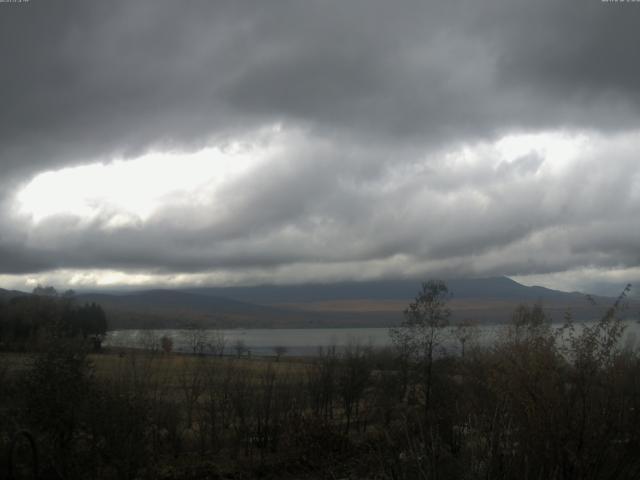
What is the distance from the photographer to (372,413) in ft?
98.5

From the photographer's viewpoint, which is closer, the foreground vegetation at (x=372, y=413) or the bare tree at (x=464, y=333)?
the foreground vegetation at (x=372, y=413)

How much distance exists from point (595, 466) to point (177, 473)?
1459 centimetres

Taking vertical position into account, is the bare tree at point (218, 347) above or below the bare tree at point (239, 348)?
above

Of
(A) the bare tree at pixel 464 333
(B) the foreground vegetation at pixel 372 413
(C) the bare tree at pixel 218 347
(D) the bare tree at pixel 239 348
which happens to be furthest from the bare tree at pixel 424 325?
(D) the bare tree at pixel 239 348

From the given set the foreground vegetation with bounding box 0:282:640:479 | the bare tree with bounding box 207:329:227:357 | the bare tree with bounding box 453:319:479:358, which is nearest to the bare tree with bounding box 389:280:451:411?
the foreground vegetation with bounding box 0:282:640:479

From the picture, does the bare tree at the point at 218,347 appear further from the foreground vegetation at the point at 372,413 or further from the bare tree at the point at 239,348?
the foreground vegetation at the point at 372,413

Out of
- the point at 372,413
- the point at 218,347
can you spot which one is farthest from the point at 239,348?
the point at 372,413

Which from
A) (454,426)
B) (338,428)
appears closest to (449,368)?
(338,428)

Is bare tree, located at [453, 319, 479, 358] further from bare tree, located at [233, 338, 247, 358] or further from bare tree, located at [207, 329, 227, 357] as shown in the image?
bare tree, located at [233, 338, 247, 358]

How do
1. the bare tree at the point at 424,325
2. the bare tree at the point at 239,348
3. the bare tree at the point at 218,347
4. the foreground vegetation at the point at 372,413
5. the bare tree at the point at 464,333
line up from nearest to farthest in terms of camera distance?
the foreground vegetation at the point at 372,413
the bare tree at the point at 464,333
the bare tree at the point at 424,325
the bare tree at the point at 218,347
the bare tree at the point at 239,348

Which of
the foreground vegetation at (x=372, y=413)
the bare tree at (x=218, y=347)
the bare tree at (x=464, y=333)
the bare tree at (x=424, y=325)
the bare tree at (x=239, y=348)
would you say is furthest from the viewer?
the bare tree at (x=239, y=348)

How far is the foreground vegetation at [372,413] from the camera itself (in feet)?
27.7

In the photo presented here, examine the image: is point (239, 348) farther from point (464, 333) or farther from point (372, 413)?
point (464, 333)

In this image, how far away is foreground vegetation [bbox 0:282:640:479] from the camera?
8.43 meters
